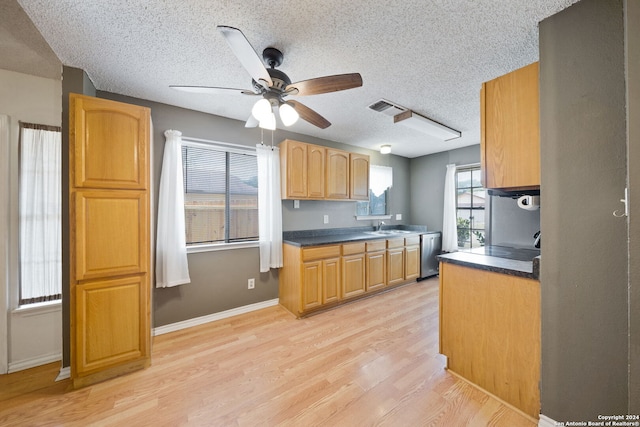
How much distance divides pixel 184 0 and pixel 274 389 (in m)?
2.46

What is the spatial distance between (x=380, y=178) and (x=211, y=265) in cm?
327

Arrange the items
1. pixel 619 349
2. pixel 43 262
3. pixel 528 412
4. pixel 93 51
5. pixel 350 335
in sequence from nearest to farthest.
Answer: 1. pixel 619 349
2. pixel 528 412
3. pixel 93 51
4. pixel 43 262
5. pixel 350 335

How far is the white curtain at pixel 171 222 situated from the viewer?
2.40 metres

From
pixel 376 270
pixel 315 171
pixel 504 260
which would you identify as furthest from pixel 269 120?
pixel 376 270

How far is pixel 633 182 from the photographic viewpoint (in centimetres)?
80

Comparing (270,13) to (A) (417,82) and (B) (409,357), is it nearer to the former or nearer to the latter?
(A) (417,82)

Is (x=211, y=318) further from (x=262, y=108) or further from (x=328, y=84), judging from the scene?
(x=328, y=84)

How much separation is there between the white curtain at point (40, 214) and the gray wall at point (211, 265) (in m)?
0.67

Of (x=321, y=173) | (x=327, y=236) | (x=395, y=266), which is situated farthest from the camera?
(x=395, y=266)

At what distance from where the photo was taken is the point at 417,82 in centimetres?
203

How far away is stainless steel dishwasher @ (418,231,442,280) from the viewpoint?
4.12 meters

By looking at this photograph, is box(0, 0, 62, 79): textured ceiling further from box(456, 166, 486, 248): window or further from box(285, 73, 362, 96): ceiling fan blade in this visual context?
box(456, 166, 486, 248): window

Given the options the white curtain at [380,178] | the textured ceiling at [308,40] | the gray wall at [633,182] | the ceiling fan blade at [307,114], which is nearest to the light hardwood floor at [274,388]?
the gray wall at [633,182]

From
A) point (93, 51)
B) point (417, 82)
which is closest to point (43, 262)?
point (93, 51)
